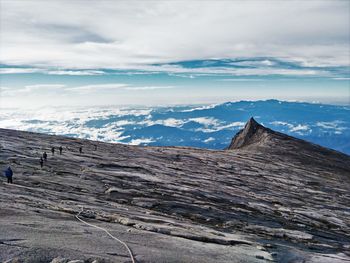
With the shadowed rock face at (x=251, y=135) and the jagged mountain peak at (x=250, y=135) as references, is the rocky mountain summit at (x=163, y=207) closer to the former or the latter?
the shadowed rock face at (x=251, y=135)

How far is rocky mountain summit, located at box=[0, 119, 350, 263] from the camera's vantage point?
72.8 ft

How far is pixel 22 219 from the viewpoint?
24.3 m

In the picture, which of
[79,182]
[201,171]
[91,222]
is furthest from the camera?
[201,171]

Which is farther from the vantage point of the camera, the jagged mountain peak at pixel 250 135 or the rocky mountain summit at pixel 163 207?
the jagged mountain peak at pixel 250 135

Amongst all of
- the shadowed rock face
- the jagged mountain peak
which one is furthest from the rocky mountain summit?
the jagged mountain peak

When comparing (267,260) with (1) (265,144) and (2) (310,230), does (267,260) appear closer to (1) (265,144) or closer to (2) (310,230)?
(2) (310,230)

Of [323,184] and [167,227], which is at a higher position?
[167,227]

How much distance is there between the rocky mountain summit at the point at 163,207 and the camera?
22203 millimetres

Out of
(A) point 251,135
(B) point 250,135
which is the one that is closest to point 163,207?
(A) point 251,135

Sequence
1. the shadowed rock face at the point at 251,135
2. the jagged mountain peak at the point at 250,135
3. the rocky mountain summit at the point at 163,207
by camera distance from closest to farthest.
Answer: the rocky mountain summit at the point at 163,207
the shadowed rock face at the point at 251,135
the jagged mountain peak at the point at 250,135

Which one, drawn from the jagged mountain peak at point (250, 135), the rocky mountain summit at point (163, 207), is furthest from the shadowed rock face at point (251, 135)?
the rocky mountain summit at point (163, 207)

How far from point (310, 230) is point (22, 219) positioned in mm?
29050

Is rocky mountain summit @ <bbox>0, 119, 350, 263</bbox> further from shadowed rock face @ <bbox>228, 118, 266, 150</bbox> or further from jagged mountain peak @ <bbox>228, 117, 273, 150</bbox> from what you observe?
jagged mountain peak @ <bbox>228, 117, 273, 150</bbox>

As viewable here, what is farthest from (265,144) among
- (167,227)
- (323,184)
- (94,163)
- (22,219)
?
(22,219)
